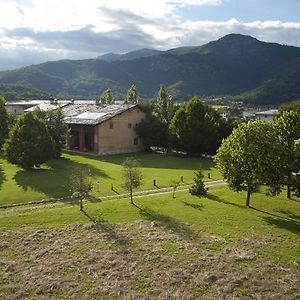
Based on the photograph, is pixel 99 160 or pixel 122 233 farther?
pixel 99 160

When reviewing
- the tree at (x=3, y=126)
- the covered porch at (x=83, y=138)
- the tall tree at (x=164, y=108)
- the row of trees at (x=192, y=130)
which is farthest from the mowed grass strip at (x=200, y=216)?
the tall tree at (x=164, y=108)

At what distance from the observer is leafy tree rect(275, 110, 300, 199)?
3210 centimetres

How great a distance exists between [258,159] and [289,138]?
607 centimetres

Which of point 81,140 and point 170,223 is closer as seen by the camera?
point 170,223

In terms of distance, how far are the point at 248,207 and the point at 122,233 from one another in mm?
11209

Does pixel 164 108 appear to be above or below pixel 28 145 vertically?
above

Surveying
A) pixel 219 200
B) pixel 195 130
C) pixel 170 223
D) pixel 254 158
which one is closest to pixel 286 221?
pixel 254 158

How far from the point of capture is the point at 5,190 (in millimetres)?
37000

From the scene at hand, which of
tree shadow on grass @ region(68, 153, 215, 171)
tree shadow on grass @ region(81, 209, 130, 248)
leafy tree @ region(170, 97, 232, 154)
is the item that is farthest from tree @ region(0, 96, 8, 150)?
tree shadow on grass @ region(81, 209, 130, 248)

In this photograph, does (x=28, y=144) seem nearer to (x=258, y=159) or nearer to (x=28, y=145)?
(x=28, y=145)

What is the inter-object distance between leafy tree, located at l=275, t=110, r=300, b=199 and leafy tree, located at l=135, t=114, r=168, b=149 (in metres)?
32.9

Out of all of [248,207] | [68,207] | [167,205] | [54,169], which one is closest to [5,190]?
[68,207]

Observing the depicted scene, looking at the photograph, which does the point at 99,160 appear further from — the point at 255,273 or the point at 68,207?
the point at 255,273

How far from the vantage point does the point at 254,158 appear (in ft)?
101
